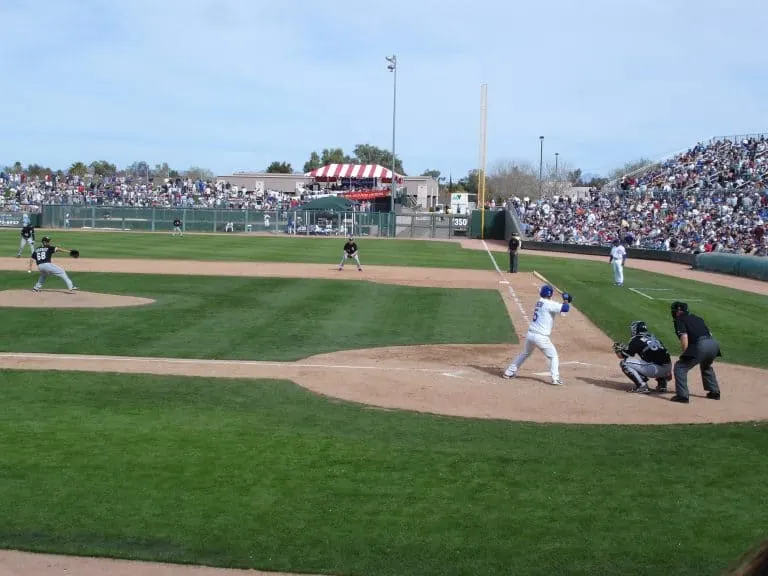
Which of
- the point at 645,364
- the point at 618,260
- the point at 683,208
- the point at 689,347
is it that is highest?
the point at 683,208

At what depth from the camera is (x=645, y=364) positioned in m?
13.2

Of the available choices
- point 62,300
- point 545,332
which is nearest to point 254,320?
point 62,300

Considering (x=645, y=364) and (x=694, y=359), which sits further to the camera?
(x=645, y=364)

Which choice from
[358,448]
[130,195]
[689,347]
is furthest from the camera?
[130,195]

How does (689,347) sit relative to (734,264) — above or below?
below

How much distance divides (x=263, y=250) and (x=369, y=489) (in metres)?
40.0

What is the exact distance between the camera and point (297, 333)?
18.8m

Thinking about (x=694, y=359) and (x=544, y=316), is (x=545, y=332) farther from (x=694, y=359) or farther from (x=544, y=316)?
(x=694, y=359)

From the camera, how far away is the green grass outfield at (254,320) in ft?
54.9

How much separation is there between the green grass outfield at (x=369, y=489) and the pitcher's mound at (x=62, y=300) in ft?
34.7

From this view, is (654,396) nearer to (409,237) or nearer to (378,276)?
(378,276)

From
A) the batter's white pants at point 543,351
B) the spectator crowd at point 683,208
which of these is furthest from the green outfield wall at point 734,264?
the batter's white pants at point 543,351

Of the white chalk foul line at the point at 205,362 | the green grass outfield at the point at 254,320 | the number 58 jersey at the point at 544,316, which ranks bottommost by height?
the white chalk foul line at the point at 205,362

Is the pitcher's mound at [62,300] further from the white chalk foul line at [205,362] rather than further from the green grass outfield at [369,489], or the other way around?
the green grass outfield at [369,489]
